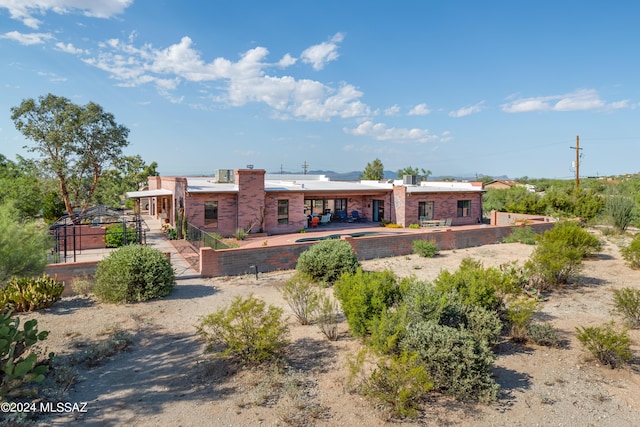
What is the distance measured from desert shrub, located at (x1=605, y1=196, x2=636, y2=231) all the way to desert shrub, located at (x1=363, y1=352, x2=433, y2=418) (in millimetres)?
25380

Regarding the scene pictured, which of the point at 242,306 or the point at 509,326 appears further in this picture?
the point at 509,326

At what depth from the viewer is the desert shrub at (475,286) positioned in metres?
8.12

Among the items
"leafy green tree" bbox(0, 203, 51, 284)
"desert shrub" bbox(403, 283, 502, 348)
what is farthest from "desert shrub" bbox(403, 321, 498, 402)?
"leafy green tree" bbox(0, 203, 51, 284)

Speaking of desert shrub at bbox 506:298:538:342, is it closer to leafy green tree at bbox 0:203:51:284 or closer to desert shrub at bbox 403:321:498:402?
desert shrub at bbox 403:321:498:402

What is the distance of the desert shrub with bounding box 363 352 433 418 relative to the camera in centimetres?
527

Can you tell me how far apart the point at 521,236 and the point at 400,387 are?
1891 centimetres

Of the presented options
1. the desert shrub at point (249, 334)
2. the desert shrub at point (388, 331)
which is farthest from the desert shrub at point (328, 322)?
the desert shrub at point (388, 331)

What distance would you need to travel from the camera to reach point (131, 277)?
1066 cm

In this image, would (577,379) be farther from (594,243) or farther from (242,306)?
(594,243)

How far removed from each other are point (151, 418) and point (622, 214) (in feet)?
93.5

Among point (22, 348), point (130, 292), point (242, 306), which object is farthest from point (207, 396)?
point (130, 292)

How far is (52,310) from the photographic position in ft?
32.7

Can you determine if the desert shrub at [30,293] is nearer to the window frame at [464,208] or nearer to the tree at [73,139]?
the tree at [73,139]

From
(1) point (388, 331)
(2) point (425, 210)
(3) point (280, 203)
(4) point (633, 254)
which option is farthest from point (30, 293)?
(2) point (425, 210)
